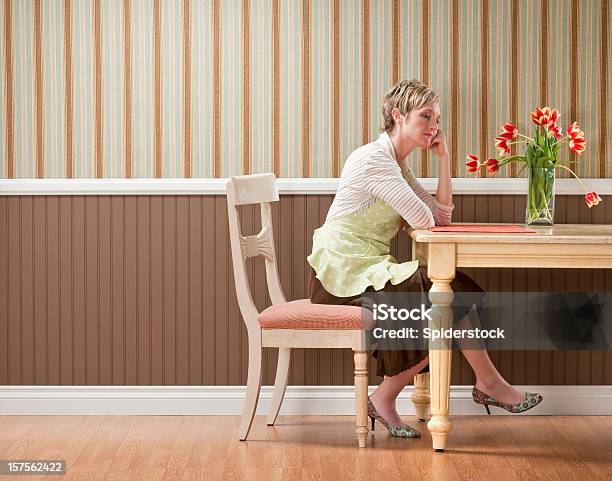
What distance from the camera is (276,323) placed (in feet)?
10.0

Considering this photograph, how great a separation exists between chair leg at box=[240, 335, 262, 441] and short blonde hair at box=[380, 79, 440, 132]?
91 centimetres

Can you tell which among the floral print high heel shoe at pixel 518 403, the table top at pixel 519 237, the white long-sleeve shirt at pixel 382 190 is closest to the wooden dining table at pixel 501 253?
the table top at pixel 519 237

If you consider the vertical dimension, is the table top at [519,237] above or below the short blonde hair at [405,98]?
below

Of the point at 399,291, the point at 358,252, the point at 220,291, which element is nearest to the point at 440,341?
the point at 399,291

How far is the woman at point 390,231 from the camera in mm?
3051

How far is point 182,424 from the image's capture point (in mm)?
3367

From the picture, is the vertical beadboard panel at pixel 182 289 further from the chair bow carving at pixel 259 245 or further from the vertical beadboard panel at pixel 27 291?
the vertical beadboard panel at pixel 27 291

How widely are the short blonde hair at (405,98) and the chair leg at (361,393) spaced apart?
83cm

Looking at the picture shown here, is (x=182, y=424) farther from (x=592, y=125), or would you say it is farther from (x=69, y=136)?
(x=592, y=125)

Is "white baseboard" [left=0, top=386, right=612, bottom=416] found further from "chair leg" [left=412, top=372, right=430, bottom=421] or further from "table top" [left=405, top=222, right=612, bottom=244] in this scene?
"table top" [left=405, top=222, right=612, bottom=244]

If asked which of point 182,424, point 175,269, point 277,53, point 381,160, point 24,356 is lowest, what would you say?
point 182,424

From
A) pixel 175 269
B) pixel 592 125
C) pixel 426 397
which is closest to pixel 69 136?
pixel 175 269

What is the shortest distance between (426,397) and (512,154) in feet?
3.24

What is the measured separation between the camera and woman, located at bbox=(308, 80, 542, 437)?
3.05 meters
